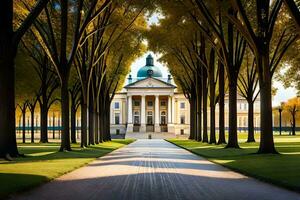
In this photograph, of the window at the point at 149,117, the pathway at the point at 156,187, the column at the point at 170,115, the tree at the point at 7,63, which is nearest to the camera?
the pathway at the point at 156,187

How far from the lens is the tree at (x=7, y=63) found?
22.1 meters

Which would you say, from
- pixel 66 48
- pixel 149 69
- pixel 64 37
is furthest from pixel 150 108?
pixel 64 37

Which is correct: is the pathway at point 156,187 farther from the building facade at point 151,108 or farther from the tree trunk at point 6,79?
the building facade at point 151,108

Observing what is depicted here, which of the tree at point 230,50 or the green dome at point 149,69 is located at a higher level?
the green dome at point 149,69

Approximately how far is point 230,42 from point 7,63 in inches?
751

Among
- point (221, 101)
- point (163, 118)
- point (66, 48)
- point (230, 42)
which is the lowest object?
point (163, 118)

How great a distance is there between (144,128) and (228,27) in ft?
326

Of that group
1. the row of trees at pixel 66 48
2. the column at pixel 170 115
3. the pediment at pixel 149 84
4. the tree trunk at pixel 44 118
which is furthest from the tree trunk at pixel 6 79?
the pediment at pixel 149 84

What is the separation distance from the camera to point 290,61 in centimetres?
4853

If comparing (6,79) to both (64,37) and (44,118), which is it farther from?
(44,118)

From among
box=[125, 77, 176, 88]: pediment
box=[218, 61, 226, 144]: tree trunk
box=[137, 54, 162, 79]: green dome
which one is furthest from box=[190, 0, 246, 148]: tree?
box=[137, 54, 162, 79]: green dome

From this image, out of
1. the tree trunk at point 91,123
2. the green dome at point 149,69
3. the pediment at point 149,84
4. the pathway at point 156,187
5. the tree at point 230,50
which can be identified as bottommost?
the pathway at point 156,187

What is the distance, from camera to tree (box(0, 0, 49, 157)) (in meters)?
22.1

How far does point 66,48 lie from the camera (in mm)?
42062
